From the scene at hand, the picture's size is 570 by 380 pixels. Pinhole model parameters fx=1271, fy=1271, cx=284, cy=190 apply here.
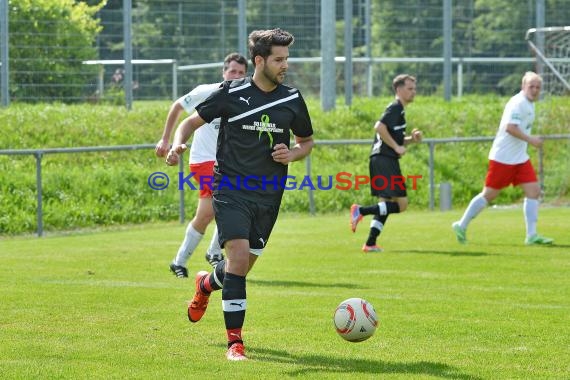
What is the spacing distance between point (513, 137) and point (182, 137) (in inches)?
298

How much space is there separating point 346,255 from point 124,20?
975 cm

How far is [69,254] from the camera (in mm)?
14766

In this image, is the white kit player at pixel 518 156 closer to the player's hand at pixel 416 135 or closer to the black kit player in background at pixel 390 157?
the black kit player in background at pixel 390 157

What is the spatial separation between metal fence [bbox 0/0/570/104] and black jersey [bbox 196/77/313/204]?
45.7 feet

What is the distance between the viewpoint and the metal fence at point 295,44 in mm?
22188

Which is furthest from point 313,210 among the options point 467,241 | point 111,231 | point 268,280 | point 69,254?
point 268,280

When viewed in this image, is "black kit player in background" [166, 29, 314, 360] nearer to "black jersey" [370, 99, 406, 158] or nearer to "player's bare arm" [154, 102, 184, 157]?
"player's bare arm" [154, 102, 184, 157]

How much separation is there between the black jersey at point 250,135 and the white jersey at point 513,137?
734 centimetres

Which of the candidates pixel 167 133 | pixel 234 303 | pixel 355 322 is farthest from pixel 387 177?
pixel 234 303

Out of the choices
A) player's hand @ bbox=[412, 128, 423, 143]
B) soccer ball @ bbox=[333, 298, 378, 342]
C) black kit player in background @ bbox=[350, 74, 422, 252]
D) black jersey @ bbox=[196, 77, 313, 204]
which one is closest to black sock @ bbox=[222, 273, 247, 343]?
black jersey @ bbox=[196, 77, 313, 204]

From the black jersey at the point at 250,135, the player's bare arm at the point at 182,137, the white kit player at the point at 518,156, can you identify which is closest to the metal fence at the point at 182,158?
the white kit player at the point at 518,156

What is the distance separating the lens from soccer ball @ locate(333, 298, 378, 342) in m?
8.12

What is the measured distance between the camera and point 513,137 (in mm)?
15180

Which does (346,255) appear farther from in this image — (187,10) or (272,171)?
(187,10)
